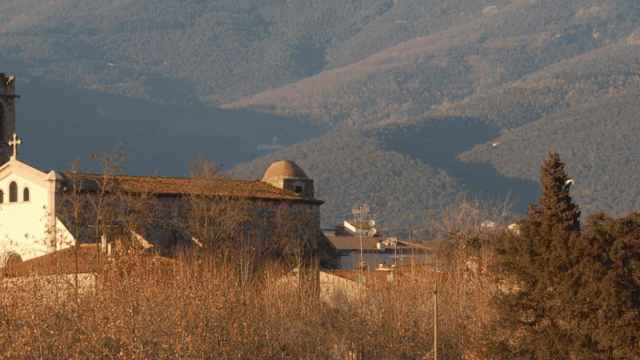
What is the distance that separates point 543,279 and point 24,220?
36.3m

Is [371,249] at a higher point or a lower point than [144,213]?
lower

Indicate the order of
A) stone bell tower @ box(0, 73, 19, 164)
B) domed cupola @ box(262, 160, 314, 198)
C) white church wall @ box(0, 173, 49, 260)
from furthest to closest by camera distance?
domed cupola @ box(262, 160, 314, 198) → stone bell tower @ box(0, 73, 19, 164) → white church wall @ box(0, 173, 49, 260)

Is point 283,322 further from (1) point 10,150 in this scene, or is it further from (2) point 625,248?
(1) point 10,150

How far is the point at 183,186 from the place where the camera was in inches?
2985

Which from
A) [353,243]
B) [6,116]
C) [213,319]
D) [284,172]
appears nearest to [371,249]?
[353,243]

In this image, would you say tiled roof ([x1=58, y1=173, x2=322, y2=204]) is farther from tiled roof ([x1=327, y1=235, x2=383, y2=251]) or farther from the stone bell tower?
tiled roof ([x1=327, y1=235, x2=383, y2=251])

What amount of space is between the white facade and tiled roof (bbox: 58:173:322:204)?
3.67ft

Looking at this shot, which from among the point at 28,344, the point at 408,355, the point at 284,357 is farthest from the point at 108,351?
the point at 408,355

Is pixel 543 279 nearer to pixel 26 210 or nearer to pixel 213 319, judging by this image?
pixel 213 319

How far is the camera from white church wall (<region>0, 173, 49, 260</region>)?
7050cm

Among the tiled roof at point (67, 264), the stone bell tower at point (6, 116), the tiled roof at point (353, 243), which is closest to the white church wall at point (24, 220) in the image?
the stone bell tower at point (6, 116)

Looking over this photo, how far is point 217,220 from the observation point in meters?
72.8

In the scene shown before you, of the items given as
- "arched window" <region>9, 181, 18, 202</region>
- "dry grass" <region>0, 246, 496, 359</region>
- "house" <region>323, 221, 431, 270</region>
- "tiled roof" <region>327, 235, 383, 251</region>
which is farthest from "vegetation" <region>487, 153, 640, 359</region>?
"tiled roof" <region>327, 235, 383, 251</region>

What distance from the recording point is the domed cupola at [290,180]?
8262 cm
